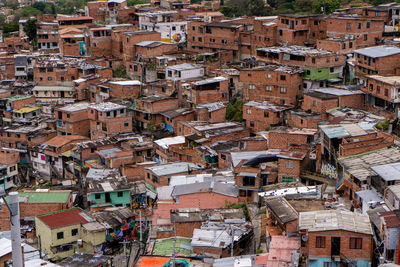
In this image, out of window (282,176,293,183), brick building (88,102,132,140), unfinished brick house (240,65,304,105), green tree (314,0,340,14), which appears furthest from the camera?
green tree (314,0,340,14)

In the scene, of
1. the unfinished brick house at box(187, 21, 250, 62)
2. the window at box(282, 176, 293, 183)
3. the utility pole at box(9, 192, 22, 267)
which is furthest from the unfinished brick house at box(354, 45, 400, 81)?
the utility pole at box(9, 192, 22, 267)

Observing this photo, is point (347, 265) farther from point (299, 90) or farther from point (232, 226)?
point (299, 90)

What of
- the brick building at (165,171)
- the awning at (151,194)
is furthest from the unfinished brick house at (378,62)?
the awning at (151,194)

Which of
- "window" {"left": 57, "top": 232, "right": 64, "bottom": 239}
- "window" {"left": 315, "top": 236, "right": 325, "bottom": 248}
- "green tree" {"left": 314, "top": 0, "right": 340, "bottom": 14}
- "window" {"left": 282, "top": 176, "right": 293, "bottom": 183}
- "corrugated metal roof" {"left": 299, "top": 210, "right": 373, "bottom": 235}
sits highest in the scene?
"green tree" {"left": 314, "top": 0, "right": 340, "bottom": 14}

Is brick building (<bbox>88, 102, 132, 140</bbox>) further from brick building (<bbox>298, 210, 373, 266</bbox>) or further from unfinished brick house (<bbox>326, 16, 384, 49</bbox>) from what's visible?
brick building (<bbox>298, 210, 373, 266</bbox>)

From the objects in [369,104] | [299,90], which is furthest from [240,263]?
[299,90]

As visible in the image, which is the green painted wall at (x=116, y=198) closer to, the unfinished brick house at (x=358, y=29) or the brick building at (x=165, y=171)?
the brick building at (x=165, y=171)
